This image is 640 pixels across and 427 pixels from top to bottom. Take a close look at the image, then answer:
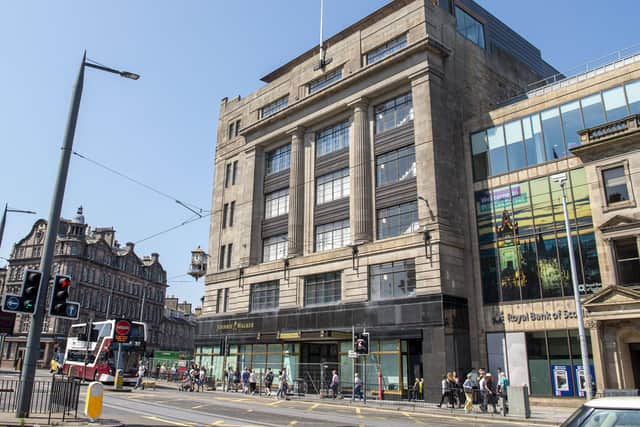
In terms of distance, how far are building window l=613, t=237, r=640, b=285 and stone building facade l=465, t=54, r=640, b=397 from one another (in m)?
0.05

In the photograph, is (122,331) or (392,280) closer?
(122,331)

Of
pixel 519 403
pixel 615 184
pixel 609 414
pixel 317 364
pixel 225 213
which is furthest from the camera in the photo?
pixel 225 213

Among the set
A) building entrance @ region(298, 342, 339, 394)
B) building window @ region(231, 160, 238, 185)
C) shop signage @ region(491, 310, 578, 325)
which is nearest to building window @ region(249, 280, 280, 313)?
building entrance @ region(298, 342, 339, 394)

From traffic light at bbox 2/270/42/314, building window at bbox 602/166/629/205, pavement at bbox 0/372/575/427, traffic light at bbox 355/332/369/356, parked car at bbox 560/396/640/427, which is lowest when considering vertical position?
pavement at bbox 0/372/575/427

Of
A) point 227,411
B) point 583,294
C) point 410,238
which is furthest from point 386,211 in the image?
point 227,411

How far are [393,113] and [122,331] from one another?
24.3 meters

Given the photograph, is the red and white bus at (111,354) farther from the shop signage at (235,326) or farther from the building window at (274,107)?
the building window at (274,107)

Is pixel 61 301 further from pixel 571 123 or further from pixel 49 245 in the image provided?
pixel 571 123

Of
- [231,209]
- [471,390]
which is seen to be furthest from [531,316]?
[231,209]

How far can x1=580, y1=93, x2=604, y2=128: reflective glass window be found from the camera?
2900 centimetres

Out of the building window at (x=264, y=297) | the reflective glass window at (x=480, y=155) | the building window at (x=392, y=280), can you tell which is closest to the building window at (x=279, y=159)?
the building window at (x=264, y=297)

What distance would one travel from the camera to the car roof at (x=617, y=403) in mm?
4648

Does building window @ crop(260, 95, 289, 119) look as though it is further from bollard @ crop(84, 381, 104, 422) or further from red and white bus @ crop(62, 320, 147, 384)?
bollard @ crop(84, 381, 104, 422)

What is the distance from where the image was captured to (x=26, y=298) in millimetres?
12672
